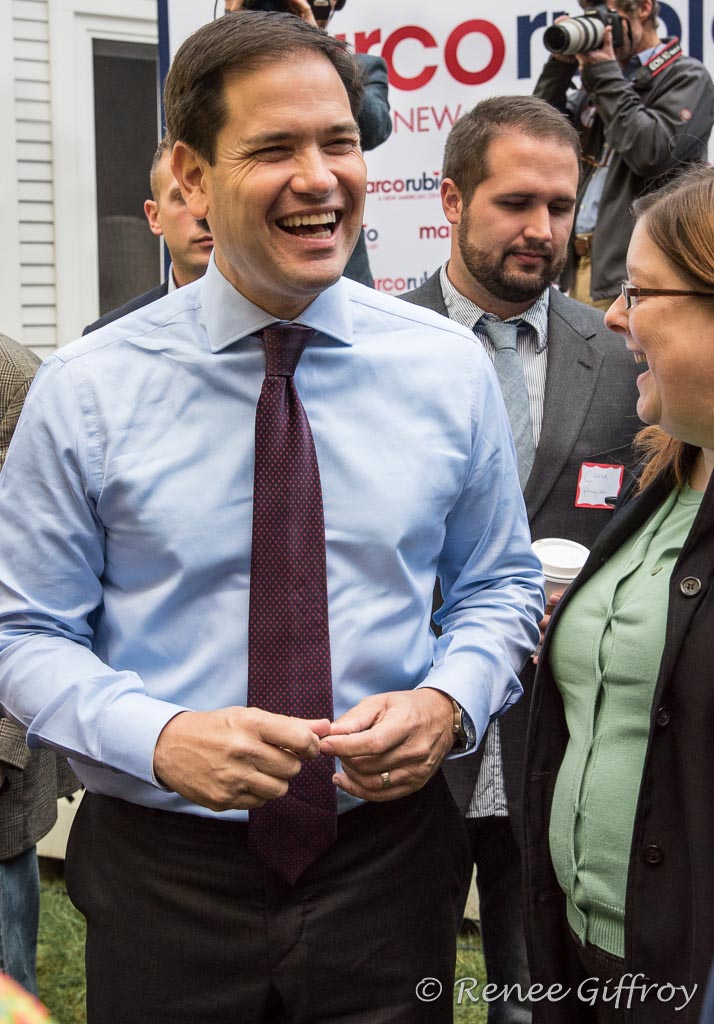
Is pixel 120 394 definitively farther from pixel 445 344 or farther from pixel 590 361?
pixel 590 361

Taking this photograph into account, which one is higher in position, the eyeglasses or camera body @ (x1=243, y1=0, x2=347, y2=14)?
camera body @ (x1=243, y1=0, x2=347, y2=14)

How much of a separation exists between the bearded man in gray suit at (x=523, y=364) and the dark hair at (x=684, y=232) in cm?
61

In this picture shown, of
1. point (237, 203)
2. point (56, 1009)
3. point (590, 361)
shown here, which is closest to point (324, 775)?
point (237, 203)

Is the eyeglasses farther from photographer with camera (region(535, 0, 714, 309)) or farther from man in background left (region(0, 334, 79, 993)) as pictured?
photographer with camera (region(535, 0, 714, 309))

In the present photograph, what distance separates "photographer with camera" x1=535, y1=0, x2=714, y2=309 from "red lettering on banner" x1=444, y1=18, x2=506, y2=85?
468mm

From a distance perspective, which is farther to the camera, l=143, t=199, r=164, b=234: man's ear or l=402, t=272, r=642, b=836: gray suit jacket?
l=143, t=199, r=164, b=234: man's ear

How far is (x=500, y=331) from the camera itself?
115 inches

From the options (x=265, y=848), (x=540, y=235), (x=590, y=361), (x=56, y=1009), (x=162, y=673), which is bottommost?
(x=56, y=1009)

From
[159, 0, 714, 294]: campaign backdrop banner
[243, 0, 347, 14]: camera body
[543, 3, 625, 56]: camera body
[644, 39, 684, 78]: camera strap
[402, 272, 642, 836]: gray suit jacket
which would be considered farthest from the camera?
[159, 0, 714, 294]: campaign backdrop banner

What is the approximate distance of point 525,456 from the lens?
2793mm

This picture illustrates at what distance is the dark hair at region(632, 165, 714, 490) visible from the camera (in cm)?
189

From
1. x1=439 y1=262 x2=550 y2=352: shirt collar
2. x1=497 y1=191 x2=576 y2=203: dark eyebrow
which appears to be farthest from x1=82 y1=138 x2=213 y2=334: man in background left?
x1=497 y1=191 x2=576 y2=203: dark eyebrow

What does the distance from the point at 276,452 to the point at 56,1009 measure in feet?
8.88

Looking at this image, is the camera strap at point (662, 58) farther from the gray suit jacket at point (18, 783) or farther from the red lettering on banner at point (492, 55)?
Result: the gray suit jacket at point (18, 783)
